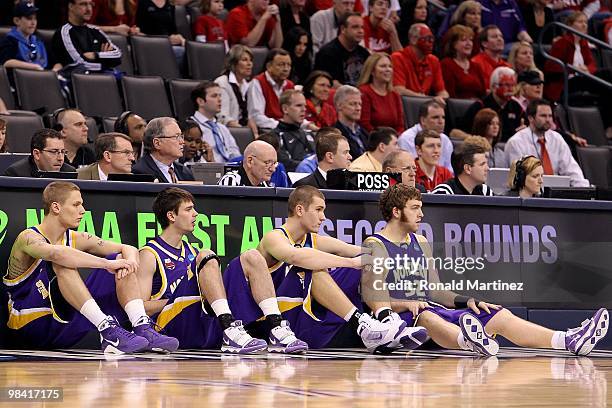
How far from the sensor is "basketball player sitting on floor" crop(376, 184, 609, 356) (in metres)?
8.66

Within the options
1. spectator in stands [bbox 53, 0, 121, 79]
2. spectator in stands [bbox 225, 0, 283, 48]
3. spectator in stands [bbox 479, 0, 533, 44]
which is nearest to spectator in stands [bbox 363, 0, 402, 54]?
spectator in stands [bbox 225, 0, 283, 48]

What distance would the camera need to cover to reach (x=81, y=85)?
42.7 feet

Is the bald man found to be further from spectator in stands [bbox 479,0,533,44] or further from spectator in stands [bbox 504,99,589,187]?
spectator in stands [bbox 479,0,533,44]

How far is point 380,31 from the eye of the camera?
54.0 ft

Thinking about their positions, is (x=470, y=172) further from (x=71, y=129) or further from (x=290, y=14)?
(x=290, y=14)

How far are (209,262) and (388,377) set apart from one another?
2430 mm

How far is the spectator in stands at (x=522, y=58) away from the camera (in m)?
16.7

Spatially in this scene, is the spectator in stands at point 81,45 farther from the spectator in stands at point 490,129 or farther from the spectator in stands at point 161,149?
the spectator in stands at point 490,129

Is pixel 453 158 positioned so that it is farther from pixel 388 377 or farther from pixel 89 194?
pixel 388 377

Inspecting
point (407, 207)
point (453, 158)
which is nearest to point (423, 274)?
point (407, 207)

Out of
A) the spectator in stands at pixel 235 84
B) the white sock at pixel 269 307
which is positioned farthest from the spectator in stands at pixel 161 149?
the spectator in stands at pixel 235 84

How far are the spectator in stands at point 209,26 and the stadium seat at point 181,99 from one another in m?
1.57

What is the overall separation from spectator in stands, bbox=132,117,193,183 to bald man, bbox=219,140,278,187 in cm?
44

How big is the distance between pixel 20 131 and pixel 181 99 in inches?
97.0
